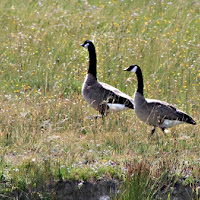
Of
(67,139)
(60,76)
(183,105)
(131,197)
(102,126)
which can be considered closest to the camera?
(131,197)

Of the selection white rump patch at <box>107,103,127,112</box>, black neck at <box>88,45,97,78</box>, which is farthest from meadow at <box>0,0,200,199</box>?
black neck at <box>88,45,97,78</box>

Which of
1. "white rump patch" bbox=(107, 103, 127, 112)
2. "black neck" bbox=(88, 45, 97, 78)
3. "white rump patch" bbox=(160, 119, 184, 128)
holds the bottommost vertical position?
"white rump patch" bbox=(160, 119, 184, 128)

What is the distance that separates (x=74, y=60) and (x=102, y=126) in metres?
3.93

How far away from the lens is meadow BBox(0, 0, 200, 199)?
6559 millimetres

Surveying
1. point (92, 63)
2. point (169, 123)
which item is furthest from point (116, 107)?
point (92, 63)

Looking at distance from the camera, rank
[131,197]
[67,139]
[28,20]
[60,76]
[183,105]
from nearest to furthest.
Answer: [131,197] < [67,139] < [183,105] < [60,76] < [28,20]

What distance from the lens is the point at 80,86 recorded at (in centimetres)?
1057

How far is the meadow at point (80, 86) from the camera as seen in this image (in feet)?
21.5

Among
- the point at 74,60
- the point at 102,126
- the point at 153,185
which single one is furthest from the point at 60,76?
the point at 153,185

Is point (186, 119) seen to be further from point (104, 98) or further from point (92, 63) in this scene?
point (92, 63)

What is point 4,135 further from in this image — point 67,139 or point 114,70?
point 114,70

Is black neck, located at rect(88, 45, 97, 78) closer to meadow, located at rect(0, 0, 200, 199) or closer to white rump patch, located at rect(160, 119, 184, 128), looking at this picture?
meadow, located at rect(0, 0, 200, 199)

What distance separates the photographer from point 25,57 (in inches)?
453

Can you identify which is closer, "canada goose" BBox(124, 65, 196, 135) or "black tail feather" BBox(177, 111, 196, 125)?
"black tail feather" BBox(177, 111, 196, 125)
